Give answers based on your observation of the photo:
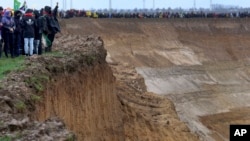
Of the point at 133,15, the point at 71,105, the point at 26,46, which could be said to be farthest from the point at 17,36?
the point at 133,15

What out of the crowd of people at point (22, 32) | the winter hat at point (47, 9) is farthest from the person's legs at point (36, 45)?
the winter hat at point (47, 9)

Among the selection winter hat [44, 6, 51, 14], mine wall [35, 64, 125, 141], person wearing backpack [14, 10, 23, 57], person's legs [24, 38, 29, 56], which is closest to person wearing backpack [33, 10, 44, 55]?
person's legs [24, 38, 29, 56]

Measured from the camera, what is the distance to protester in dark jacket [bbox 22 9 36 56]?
778 inches

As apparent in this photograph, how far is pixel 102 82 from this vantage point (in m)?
21.4

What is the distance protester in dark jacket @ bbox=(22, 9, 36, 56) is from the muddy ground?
3.69 ft

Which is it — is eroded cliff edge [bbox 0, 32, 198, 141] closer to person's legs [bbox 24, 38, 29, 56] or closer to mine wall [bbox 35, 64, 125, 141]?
mine wall [bbox 35, 64, 125, 141]

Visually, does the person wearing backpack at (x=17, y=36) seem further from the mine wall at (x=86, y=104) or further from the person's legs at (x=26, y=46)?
the mine wall at (x=86, y=104)

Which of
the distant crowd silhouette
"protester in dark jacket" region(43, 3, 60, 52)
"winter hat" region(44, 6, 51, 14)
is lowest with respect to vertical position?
the distant crowd silhouette

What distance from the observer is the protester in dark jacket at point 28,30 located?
19761 mm

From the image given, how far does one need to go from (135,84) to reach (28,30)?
776 inches

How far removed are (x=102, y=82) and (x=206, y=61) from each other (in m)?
44.9

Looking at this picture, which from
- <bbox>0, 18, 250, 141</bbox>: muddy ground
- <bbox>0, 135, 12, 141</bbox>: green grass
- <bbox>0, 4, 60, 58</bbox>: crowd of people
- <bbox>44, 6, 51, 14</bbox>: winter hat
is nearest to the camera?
<bbox>0, 135, 12, 141</bbox>: green grass

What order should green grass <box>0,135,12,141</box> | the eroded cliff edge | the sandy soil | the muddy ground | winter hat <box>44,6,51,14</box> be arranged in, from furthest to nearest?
the sandy soil → winter hat <box>44,6,51,14</box> → the muddy ground → the eroded cliff edge → green grass <box>0,135,12,141</box>

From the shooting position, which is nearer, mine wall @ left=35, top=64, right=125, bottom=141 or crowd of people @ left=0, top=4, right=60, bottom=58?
mine wall @ left=35, top=64, right=125, bottom=141
